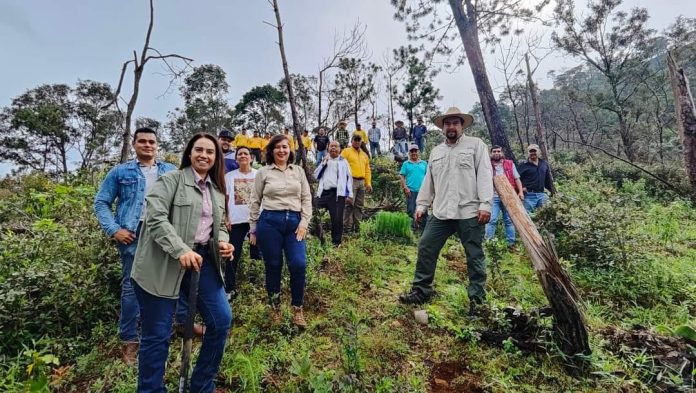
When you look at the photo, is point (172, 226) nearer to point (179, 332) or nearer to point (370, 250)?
point (179, 332)

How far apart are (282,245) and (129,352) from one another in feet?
4.61

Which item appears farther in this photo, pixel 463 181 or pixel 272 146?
pixel 463 181

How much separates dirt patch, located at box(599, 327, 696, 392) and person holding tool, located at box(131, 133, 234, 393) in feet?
8.87

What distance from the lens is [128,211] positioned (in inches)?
109

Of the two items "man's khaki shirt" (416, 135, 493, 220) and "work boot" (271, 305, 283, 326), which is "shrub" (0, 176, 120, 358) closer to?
"work boot" (271, 305, 283, 326)

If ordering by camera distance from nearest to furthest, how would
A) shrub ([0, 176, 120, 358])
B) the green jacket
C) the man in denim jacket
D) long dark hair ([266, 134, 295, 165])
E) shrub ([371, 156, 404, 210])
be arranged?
the green jacket
the man in denim jacket
shrub ([0, 176, 120, 358])
long dark hair ([266, 134, 295, 165])
shrub ([371, 156, 404, 210])

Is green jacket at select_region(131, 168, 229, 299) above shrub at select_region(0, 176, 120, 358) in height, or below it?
above

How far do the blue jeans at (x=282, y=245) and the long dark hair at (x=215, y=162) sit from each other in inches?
35.0

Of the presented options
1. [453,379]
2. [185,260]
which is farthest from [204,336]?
[453,379]

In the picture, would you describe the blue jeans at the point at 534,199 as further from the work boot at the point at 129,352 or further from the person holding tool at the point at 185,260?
the work boot at the point at 129,352

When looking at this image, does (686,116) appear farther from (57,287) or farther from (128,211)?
(57,287)

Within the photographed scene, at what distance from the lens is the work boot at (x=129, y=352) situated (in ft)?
8.70

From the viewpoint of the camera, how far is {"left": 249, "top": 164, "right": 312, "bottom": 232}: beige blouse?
3.16 metres

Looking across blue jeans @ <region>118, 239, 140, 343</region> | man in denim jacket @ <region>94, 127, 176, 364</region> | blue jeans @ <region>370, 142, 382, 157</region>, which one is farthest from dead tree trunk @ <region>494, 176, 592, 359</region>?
blue jeans @ <region>370, 142, 382, 157</region>
